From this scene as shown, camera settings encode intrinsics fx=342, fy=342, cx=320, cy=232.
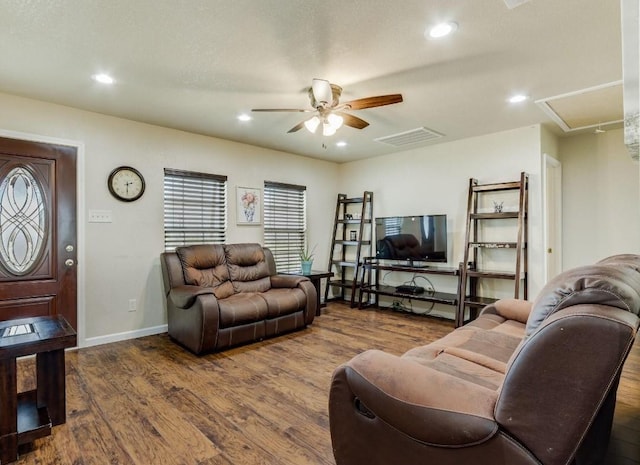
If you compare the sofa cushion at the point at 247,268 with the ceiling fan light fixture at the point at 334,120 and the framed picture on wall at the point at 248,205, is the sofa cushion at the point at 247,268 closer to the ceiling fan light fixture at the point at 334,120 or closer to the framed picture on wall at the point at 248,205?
the framed picture on wall at the point at 248,205

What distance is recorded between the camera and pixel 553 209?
4.48 metres

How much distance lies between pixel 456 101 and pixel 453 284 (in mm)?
2480

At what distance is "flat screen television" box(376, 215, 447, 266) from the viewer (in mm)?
4586

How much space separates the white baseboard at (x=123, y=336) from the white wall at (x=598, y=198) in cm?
522

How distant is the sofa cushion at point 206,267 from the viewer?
381 cm

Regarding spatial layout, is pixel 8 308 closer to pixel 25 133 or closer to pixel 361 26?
pixel 25 133

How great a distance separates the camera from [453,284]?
4695 mm

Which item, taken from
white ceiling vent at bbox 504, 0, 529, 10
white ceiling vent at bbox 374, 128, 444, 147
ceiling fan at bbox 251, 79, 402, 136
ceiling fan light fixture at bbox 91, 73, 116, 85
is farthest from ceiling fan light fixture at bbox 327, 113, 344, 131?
ceiling fan light fixture at bbox 91, 73, 116, 85

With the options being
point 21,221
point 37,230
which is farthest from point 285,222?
point 21,221

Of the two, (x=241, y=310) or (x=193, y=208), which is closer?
(x=241, y=310)

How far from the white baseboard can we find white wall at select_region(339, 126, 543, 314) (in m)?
3.54

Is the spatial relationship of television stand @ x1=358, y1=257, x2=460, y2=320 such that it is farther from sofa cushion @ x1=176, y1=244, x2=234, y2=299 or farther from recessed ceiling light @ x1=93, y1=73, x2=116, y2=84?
recessed ceiling light @ x1=93, y1=73, x2=116, y2=84

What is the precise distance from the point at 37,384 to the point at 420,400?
224 cm

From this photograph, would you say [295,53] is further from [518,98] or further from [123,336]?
[123,336]
